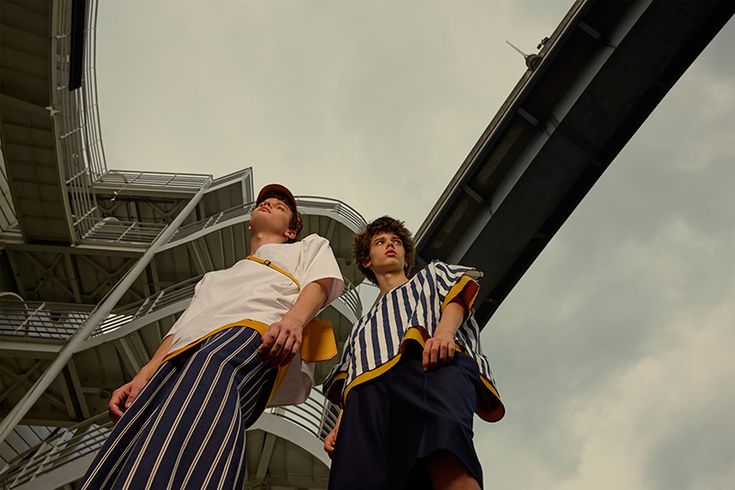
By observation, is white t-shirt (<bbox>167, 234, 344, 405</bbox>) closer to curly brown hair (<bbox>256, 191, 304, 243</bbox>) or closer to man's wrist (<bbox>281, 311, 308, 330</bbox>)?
man's wrist (<bbox>281, 311, 308, 330</bbox>)

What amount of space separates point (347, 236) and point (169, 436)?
11.0 meters

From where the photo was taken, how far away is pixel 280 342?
2391mm

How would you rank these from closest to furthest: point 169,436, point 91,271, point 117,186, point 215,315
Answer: point 169,436, point 215,315, point 91,271, point 117,186

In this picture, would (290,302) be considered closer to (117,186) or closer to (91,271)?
(91,271)

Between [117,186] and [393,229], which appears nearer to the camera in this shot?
[393,229]

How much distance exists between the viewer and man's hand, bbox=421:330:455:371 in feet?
7.84

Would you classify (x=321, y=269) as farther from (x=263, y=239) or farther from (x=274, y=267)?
(x=263, y=239)

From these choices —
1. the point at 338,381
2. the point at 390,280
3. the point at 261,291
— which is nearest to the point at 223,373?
the point at 261,291

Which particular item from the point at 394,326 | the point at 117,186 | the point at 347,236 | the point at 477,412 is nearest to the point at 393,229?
the point at 394,326

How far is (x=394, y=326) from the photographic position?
2.86 m

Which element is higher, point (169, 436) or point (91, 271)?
point (169, 436)

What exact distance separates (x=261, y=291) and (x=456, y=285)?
104 centimetres

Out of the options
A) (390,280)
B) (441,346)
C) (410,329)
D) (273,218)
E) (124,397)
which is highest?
(441,346)

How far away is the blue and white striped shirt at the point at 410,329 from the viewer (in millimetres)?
2666
